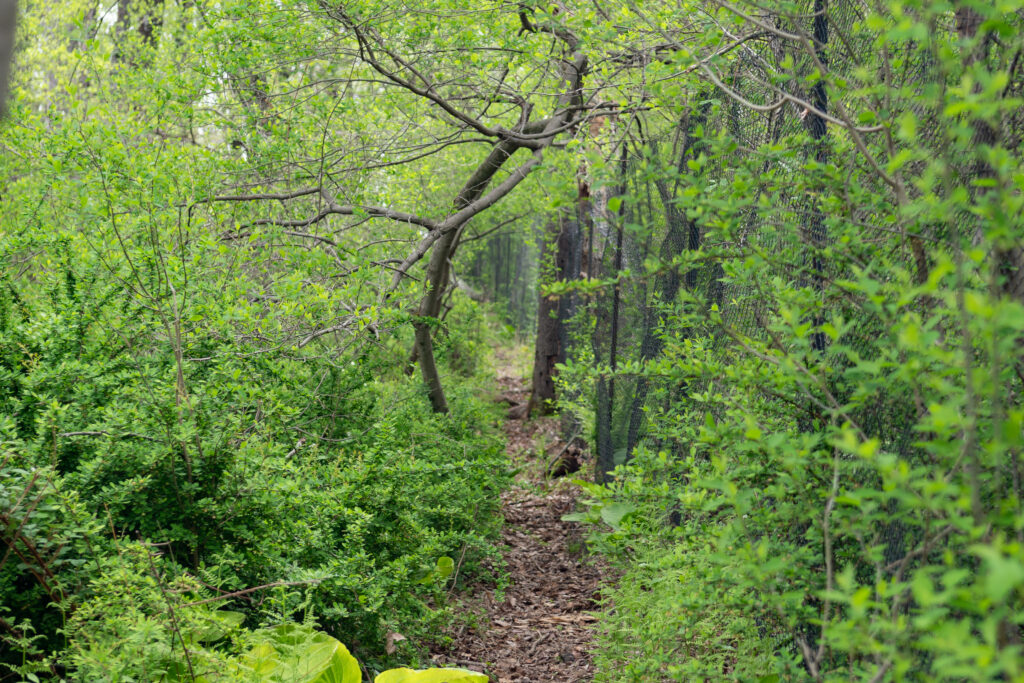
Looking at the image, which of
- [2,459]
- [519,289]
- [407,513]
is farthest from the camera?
[519,289]

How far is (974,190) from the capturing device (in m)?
2.50

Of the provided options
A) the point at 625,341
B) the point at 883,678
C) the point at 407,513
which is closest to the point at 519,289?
the point at 625,341

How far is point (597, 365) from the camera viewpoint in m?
4.40

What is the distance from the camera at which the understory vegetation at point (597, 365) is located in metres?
1.93

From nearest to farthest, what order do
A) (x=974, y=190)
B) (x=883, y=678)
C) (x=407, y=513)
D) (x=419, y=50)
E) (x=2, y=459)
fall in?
1. (x=883, y=678)
2. (x=974, y=190)
3. (x=2, y=459)
4. (x=407, y=513)
5. (x=419, y=50)

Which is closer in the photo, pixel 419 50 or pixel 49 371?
pixel 49 371

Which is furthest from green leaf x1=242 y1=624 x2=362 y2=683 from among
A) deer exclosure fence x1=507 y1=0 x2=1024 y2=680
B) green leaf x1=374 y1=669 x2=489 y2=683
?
deer exclosure fence x1=507 y1=0 x2=1024 y2=680

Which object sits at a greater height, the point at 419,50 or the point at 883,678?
the point at 419,50

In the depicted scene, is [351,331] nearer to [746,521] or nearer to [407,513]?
[407,513]

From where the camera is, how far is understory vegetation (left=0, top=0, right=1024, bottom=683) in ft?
6.33

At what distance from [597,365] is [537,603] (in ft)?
8.32

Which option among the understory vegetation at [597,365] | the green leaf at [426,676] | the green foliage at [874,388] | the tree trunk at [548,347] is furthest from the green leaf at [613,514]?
the tree trunk at [548,347]

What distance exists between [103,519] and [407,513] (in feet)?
7.05

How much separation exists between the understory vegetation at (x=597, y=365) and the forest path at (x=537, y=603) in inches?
12.6
